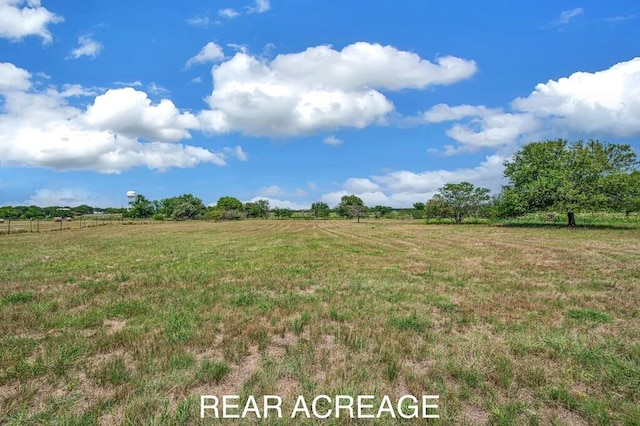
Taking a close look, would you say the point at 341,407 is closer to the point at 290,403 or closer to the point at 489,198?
the point at 290,403

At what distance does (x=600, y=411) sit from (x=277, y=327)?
509cm

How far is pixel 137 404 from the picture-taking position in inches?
150

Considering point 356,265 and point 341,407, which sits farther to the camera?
point 356,265

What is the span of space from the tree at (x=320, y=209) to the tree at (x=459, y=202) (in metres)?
84.2

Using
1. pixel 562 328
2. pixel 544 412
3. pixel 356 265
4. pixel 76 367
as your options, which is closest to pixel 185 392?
pixel 76 367

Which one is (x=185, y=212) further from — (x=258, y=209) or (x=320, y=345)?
(x=320, y=345)

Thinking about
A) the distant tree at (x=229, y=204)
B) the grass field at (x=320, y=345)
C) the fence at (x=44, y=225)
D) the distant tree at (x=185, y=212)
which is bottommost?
the grass field at (x=320, y=345)

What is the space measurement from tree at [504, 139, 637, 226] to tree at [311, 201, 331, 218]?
372ft

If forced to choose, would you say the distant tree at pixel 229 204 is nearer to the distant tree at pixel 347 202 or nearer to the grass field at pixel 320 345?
the distant tree at pixel 347 202

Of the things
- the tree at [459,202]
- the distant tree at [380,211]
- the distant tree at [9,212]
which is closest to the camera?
the tree at [459,202]

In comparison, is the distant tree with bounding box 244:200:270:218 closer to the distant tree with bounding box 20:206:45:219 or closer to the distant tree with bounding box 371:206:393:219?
the distant tree with bounding box 371:206:393:219

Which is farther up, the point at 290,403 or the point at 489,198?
the point at 489,198

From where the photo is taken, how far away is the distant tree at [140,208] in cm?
14588

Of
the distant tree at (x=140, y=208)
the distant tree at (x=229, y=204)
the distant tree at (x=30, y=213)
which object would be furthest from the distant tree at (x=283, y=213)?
the distant tree at (x=30, y=213)
